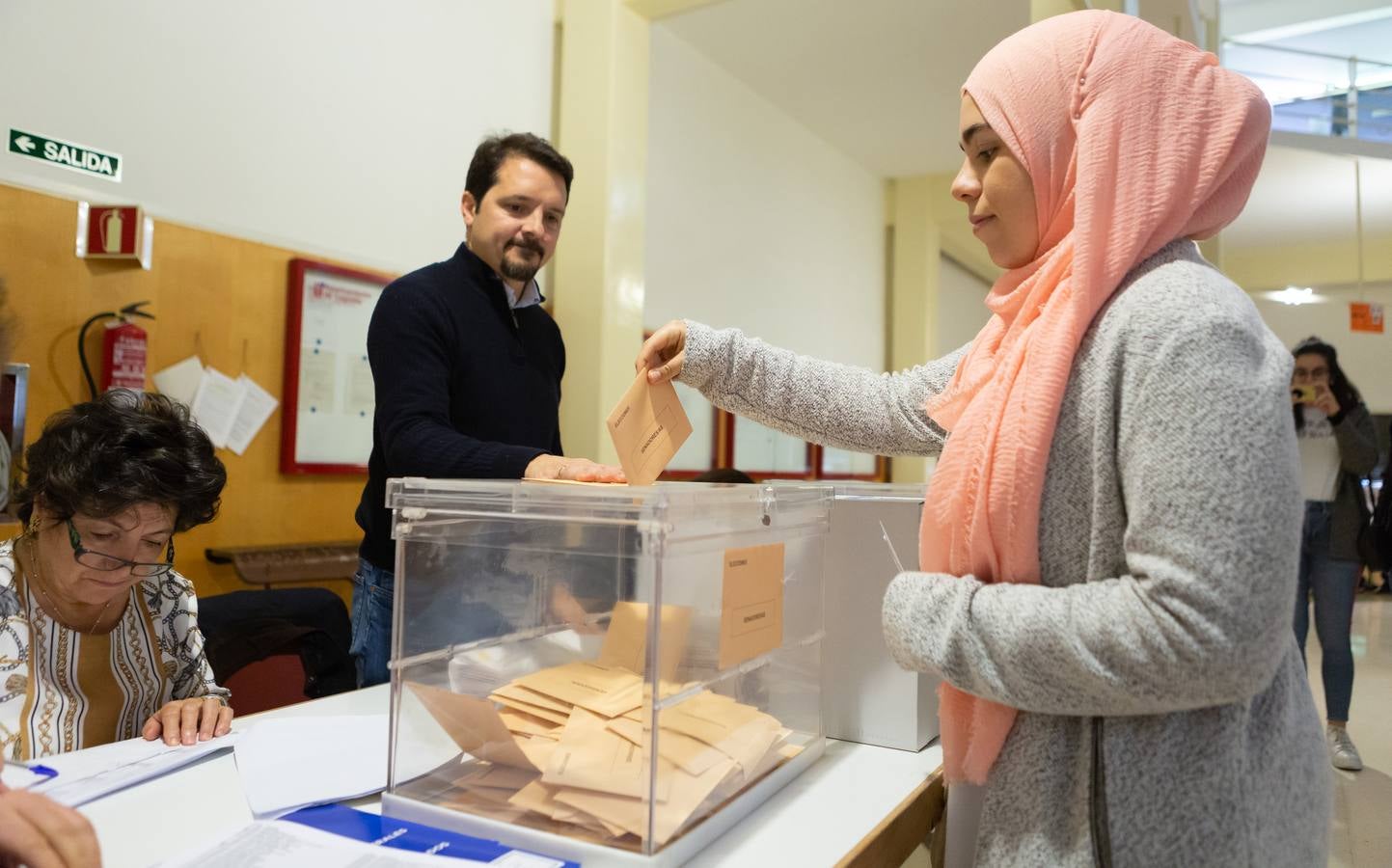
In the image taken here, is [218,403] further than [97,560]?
Yes

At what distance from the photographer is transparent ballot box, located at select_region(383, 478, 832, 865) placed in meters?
0.70

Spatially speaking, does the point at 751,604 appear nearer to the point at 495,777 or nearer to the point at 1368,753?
the point at 495,777

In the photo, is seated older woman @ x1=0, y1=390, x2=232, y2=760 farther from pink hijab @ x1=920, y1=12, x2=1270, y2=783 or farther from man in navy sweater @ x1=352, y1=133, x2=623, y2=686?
pink hijab @ x1=920, y1=12, x2=1270, y2=783

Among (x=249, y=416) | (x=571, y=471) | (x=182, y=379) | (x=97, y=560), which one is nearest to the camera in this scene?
(x=571, y=471)

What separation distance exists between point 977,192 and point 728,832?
23.6 inches

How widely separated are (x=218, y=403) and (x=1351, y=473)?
11.8 ft

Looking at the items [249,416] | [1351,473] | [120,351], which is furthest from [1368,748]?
[120,351]

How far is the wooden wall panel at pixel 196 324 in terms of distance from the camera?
6.35 ft

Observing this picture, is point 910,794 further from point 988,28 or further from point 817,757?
point 988,28

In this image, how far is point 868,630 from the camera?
1033 millimetres

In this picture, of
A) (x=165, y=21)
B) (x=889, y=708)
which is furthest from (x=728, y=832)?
(x=165, y=21)

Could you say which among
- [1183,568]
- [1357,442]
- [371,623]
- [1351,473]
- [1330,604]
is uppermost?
[1357,442]

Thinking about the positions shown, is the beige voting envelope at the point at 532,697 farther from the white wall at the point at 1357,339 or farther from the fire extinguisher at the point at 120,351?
the white wall at the point at 1357,339

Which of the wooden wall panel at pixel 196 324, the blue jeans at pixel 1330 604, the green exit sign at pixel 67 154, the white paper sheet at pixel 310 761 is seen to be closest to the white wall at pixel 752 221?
the wooden wall panel at pixel 196 324
